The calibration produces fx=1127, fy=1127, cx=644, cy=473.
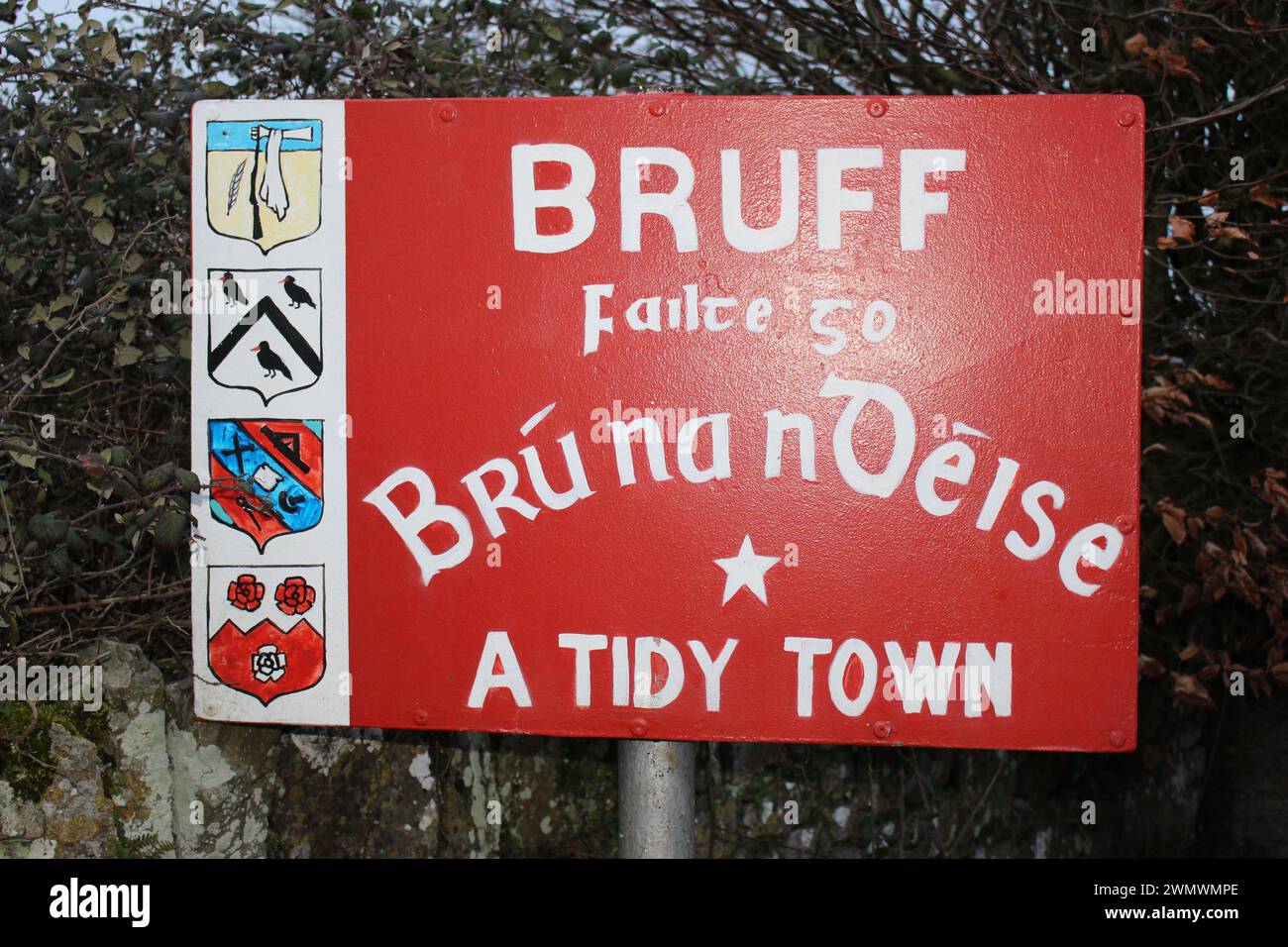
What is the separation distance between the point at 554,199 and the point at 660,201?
20 cm

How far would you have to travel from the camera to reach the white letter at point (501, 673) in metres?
2.18

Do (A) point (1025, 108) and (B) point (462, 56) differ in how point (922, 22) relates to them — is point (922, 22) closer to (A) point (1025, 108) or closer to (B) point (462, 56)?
(B) point (462, 56)

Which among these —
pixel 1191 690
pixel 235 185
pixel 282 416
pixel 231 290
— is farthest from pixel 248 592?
pixel 1191 690

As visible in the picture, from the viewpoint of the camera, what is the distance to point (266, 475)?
2.24 m

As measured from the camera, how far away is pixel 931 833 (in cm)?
379

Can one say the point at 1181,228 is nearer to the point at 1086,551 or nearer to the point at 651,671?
the point at 1086,551

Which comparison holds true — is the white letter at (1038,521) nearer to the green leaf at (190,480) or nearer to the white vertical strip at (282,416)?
the white vertical strip at (282,416)

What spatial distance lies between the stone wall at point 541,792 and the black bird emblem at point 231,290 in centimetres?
91

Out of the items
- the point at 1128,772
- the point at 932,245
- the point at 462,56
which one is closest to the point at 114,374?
the point at 462,56

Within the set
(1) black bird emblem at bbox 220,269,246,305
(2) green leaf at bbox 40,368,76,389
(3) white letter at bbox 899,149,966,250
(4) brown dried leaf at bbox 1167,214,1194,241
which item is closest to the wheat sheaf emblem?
(1) black bird emblem at bbox 220,269,246,305

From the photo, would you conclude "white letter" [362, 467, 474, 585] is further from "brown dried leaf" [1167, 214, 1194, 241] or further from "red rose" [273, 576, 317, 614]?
"brown dried leaf" [1167, 214, 1194, 241]

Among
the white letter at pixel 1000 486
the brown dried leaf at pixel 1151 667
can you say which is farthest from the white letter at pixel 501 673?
the brown dried leaf at pixel 1151 667

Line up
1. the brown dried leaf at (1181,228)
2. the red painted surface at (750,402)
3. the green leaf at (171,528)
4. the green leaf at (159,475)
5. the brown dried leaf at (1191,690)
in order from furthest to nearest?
1. the brown dried leaf at (1191,690)
2. the brown dried leaf at (1181,228)
3. the green leaf at (159,475)
4. the green leaf at (171,528)
5. the red painted surface at (750,402)

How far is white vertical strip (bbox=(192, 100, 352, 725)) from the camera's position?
7.25 ft
